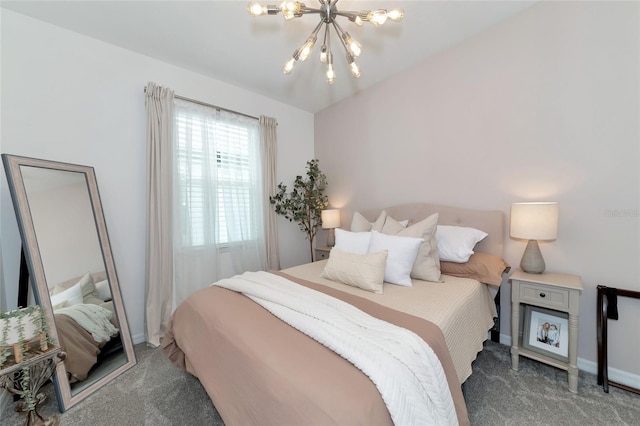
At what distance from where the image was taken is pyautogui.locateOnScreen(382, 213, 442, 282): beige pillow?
1.93 m

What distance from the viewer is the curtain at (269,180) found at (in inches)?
127

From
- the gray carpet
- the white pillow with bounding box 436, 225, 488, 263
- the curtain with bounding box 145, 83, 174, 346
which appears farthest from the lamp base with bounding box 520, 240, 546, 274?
the curtain with bounding box 145, 83, 174, 346

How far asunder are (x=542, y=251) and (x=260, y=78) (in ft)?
10.7

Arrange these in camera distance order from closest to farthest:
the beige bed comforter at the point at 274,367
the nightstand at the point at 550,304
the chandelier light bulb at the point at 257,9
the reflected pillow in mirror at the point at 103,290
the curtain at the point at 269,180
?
the beige bed comforter at the point at 274,367 → the chandelier light bulb at the point at 257,9 → the nightstand at the point at 550,304 → the reflected pillow in mirror at the point at 103,290 → the curtain at the point at 269,180

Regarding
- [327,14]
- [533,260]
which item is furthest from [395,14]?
[533,260]

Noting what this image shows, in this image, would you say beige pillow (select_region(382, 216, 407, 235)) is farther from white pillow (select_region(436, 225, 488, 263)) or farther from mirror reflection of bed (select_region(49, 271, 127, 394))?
mirror reflection of bed (select_region(49, 271, 127, 394))

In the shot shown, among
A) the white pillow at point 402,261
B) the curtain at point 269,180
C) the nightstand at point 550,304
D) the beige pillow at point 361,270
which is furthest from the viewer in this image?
the curtain at point 269,180

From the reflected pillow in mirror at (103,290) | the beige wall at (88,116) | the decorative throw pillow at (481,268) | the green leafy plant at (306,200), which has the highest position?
the beige wall at (88,116)

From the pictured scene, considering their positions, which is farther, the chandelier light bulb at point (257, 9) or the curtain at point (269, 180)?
the curtain at point (269, 180)

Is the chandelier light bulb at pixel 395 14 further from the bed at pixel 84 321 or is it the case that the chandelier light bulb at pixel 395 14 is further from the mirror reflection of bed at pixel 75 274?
the bed at pixel 84 321

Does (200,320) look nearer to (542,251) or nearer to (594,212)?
(542,251)

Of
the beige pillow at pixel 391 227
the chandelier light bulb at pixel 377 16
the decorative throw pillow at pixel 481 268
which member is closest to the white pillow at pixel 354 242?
the beige pillow at pixel 391 227

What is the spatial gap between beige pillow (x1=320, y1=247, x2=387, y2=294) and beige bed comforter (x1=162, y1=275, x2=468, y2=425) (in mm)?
207

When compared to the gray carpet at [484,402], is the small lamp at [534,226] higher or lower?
higher
